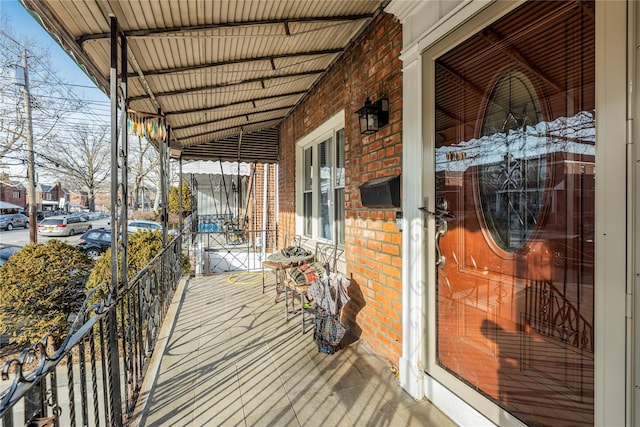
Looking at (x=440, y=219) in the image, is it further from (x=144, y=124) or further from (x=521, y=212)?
(x=144, y=124)

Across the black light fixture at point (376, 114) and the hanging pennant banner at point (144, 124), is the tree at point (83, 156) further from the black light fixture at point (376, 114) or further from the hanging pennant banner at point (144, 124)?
the black light fixture at point (376, 114)

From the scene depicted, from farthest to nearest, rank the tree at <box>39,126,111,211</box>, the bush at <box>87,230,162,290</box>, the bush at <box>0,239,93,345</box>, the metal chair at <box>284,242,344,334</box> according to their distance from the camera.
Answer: the tree at <box>39,126,111,211</box>
the bush at <box>0,239,93,345</box>
the bush at <box>87,230,162,290</box>
the metal chair at <box>284,242,344,334</box>

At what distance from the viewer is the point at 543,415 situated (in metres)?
1.44

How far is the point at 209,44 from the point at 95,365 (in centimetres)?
233

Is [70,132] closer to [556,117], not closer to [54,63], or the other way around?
[54,63]

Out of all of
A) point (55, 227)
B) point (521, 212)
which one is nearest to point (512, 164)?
point (521, 212)

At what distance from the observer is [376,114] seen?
242 cm

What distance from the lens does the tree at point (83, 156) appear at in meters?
14.6

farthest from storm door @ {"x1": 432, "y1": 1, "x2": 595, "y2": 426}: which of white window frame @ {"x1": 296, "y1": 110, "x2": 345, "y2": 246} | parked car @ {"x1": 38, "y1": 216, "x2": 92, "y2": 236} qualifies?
parked car @ {"x1": 38, "y1": 216, "x2": 92, "y2": 236}

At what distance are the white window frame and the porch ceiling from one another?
2.11ft

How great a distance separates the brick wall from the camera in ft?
7.66

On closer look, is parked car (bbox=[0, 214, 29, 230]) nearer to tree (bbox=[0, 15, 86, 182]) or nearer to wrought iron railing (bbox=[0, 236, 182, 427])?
tree (bbox=[0, 15, 86, 182])

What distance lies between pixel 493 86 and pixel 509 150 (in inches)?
16.0

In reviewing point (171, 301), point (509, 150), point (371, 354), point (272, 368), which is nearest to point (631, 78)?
point (509, 150)
